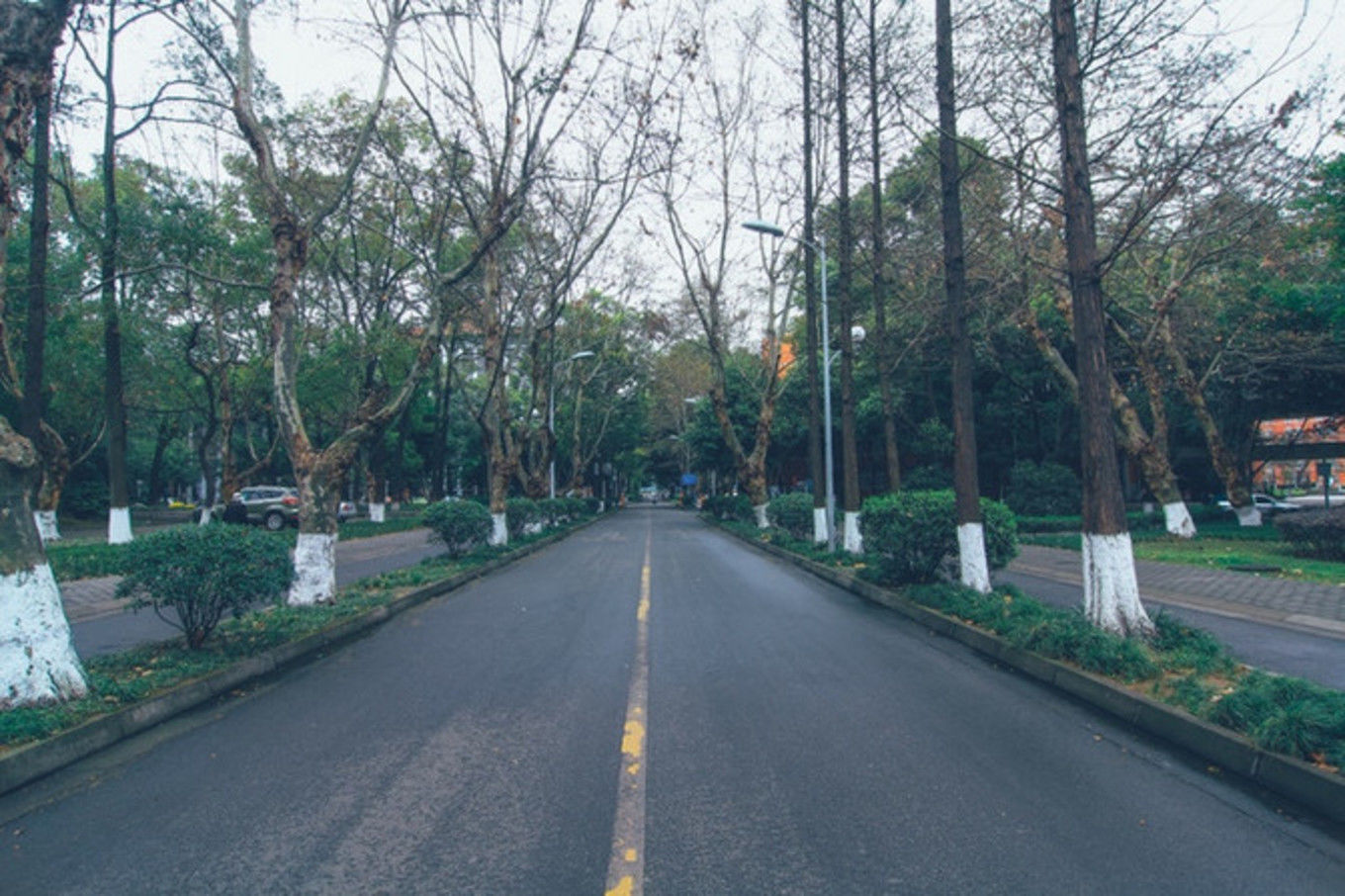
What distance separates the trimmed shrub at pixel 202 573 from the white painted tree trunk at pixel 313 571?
9.89 ft

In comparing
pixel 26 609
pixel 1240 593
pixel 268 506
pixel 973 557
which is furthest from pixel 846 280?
pixel 268 506

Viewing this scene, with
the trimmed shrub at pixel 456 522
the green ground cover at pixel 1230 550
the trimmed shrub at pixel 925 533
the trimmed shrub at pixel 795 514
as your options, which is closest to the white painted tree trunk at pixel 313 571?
the trimmed shrub at pixel 456 522

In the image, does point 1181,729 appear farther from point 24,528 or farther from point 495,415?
point 495,415

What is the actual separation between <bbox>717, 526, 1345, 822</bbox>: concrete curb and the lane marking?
3364 mm

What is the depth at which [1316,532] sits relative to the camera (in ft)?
54.2

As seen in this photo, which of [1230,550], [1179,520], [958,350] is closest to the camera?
[958,350]

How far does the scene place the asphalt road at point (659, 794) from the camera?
143 inches

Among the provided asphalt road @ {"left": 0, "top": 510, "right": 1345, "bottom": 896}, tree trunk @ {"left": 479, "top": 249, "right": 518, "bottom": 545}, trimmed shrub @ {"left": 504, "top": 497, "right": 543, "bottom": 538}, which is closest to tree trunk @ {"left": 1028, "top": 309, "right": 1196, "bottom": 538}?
tree trunk @ {"left": 479, "top": 249, "right": 518, "bottom": 545}

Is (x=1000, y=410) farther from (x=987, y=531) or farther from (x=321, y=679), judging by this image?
(x=321, y=679)

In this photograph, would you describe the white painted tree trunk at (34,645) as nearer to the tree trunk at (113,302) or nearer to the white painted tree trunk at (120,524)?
the tree trunk at (113,302)

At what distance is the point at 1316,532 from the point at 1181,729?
14.4 metres

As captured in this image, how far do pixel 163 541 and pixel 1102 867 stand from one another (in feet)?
24.8

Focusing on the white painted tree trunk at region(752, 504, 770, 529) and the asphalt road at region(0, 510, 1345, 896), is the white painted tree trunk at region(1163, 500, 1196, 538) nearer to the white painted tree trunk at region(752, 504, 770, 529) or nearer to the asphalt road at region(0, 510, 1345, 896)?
the white painted tree trunk at region(752, 504, 770, 529)

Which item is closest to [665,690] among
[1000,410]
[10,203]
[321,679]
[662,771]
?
[662,771]
